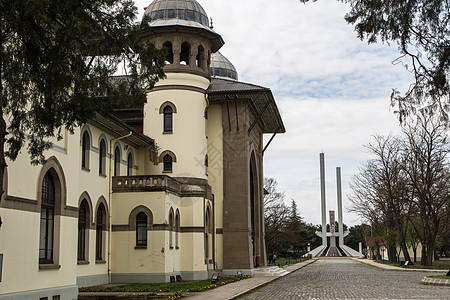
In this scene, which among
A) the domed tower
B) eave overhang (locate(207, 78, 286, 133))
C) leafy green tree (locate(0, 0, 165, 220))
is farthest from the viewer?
eave overhang (locate(207, 78, 286, 133))

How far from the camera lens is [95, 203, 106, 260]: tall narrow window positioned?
1089 inches

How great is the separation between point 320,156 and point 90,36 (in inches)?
5238

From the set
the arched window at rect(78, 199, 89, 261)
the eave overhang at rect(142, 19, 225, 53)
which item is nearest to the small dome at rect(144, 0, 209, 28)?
the eave overhang at rect(142, 19, 225, 53)

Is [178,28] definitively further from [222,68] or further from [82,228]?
[82,228]

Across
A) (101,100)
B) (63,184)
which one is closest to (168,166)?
(63,184)

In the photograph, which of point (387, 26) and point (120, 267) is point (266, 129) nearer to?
point (120, 267)

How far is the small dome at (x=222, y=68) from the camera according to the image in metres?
47.5

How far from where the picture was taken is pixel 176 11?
35.8m

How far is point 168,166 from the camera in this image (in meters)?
34.4

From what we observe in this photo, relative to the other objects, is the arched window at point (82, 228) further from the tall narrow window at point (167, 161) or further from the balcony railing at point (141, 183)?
the tall narrow window at point (167, 161)

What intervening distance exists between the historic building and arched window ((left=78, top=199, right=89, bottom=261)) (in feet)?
0.21

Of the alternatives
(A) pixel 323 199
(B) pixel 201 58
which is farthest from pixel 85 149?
(A) pixel 323 199

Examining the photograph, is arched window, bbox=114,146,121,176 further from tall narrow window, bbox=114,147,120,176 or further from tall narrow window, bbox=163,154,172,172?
tall narrow window, bbox=163,154,172,172

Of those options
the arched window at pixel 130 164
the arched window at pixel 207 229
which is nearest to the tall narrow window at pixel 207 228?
the arched window at pixel 207 229
